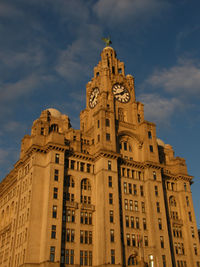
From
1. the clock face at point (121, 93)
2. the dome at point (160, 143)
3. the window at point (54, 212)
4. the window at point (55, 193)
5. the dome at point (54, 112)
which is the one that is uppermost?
the clock face at point (121, 93)

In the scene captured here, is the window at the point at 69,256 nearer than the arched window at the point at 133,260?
Yes

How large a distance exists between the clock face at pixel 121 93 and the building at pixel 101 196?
1.27ft

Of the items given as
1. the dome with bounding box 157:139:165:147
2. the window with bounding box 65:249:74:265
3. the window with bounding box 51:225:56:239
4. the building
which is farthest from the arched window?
the dome with bounding box 157:139:165:147

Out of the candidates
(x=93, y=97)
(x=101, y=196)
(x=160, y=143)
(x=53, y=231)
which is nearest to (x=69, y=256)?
(x=53, y=231)

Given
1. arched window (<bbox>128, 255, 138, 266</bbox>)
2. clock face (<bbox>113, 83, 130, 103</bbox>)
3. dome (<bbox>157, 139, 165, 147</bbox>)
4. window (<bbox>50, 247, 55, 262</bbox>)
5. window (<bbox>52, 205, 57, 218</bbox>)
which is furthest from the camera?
dome (<bbox>157, 139, 165, 147</bbox>)

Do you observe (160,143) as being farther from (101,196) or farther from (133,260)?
(133,260)

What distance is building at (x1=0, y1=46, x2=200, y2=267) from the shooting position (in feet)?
250

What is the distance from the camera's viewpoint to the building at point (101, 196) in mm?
76188

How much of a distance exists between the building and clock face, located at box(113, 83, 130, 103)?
0.39 metres

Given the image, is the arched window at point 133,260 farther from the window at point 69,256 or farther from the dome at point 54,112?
the dome at point 54,112

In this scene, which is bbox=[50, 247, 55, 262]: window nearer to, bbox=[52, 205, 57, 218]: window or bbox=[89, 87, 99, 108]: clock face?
bbox=[52, 205, 57, 218]: window

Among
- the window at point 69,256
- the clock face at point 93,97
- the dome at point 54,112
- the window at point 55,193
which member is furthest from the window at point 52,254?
the clock face at point 93,97

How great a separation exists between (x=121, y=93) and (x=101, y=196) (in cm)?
3932

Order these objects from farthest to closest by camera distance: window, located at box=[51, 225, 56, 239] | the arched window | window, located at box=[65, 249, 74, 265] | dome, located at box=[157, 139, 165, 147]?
dome, located at box=[157, 139, 165, 147]
the arched window
window, located at box=[65, 249, 74, 265]
window, located at box=[51, 225, 56, 239]
